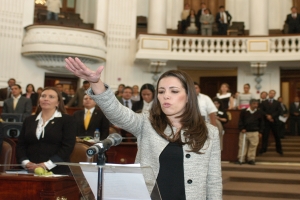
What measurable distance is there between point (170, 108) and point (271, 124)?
294 inches

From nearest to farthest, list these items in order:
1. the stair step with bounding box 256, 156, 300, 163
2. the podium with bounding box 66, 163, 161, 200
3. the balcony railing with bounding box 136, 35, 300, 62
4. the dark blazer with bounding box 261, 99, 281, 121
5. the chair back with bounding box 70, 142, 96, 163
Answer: the podium with bounding box 66, 163, 161, 200
the chair back with bounding box 70, 142, 96, 163
the stair step with bounding box 256, 156, 300, 163
the dark blazer with bounding box 261, 99, 281, 121
the balcony railing with bounding box 136, 35, 300, 62

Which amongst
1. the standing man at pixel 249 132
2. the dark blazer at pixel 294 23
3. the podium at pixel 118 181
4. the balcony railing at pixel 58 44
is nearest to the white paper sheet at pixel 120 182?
the podium at pixel 118 181

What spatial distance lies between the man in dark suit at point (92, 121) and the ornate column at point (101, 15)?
322 inches

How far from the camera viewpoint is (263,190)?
5945 mm

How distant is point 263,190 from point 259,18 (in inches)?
334

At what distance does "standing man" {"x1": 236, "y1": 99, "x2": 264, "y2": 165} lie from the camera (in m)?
7.86

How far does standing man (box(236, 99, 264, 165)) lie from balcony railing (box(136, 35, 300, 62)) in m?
4.94

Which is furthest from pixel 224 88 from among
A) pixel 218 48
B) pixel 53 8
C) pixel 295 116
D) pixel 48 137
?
pixel 53 8

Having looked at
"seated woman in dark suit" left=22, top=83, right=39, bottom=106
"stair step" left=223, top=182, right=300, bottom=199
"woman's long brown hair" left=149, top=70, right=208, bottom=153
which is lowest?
"stair step" left=223, top=182, right=300, bottom=199

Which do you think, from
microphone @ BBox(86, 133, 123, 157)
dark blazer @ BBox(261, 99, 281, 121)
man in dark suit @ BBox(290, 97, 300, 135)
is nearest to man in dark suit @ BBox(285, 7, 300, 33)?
man in dark suit @ BBox(290, 97, 300, 135)

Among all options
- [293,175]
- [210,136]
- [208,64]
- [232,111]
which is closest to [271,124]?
[232,111]

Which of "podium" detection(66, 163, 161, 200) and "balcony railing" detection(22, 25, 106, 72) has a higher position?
"balcony railing" detection(22, 25, 106, 72)

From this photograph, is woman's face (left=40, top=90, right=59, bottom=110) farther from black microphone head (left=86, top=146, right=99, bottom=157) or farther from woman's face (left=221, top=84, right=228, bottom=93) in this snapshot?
woman's face (left=221, top=84, right=228, bottom=93)

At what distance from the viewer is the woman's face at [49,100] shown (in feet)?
11.9
